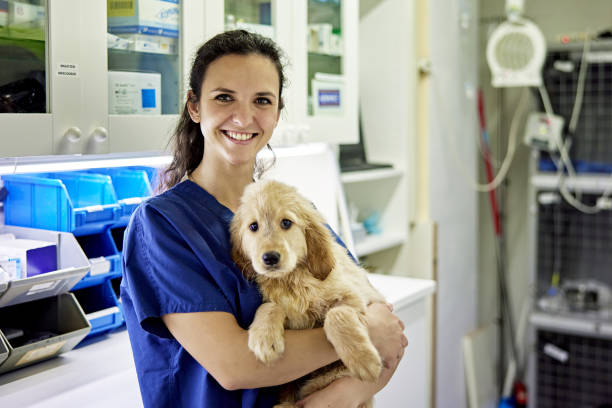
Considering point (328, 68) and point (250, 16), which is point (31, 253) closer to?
point (250, 16)

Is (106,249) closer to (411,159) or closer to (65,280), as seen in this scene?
(65,280)

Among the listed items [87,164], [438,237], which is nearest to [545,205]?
[438,237]

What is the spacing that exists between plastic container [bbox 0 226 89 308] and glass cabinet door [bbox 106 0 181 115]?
32cm

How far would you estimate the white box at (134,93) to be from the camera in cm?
139

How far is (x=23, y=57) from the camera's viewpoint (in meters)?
1.21

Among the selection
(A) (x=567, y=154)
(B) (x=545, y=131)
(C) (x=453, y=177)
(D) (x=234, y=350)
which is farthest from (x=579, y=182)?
(D) (x=234, y=350)

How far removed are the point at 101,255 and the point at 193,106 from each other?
22.7 inches

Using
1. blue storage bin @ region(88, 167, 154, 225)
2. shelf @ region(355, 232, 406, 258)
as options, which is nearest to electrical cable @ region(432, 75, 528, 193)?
shelf @ region(355, 232, 406, 258)

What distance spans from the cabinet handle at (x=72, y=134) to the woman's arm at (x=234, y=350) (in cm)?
43

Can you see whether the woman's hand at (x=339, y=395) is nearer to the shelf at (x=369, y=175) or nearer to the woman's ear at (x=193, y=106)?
the woman's ear at (x=193, y=106)

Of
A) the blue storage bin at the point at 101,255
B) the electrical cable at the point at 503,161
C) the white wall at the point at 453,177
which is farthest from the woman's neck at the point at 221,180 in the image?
the electrical cable at the point at 503,161

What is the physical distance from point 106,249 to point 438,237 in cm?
171

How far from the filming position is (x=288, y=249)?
1.08 m

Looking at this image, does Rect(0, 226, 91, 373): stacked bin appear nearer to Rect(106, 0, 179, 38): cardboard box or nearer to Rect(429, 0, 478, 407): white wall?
Rect(106, 0, 179, 38): cardboard box
